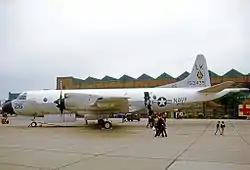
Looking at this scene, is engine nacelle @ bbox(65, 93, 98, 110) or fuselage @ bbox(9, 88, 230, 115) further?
fuselage @ bbox(9, 88, 230, 115)

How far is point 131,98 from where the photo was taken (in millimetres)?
27281

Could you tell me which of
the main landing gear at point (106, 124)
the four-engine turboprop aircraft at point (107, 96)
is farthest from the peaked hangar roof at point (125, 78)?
the main landing gear at point (106, 124)

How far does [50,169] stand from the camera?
807 cm

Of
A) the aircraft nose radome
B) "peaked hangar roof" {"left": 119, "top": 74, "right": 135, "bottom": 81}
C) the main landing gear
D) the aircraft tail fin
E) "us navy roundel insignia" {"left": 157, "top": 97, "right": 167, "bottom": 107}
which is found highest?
"peaked hangar roof" {"left": 119, "top": 74, "right": 135, "bottom": 81}

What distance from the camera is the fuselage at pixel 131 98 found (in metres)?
26.6

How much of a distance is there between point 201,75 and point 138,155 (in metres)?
20.5

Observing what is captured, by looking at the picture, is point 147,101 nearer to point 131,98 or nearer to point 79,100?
point 131,98

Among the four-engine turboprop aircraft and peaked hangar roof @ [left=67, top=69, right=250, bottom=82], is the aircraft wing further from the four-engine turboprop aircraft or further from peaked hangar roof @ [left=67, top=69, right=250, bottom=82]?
peaked hangar roof @ [left=67, top=69, right=250, bottom=82]

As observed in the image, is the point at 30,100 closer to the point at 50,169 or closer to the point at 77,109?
the point at 77,109

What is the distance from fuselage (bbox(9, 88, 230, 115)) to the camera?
26.6 metres

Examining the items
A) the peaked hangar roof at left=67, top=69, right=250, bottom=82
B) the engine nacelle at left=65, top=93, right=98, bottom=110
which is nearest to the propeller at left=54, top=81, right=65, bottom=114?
the engine nacelle at left=65, top=93, right=98, bottom=110

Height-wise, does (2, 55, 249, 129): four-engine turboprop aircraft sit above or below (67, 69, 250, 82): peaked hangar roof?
below

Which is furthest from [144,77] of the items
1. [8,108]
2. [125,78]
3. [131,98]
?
[8,108]

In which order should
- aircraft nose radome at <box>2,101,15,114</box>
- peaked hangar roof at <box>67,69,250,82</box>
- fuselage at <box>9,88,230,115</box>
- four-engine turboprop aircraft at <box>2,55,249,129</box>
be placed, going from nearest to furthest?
four-engine turboprop aircraft at <box>2,55,249,129</box> → fuselage at <box>9,88,230,115</box> → aircraft nose radome at <box>2,101,15,114</box> → peaked hangar roof at <box>67,69,250,82</box>
